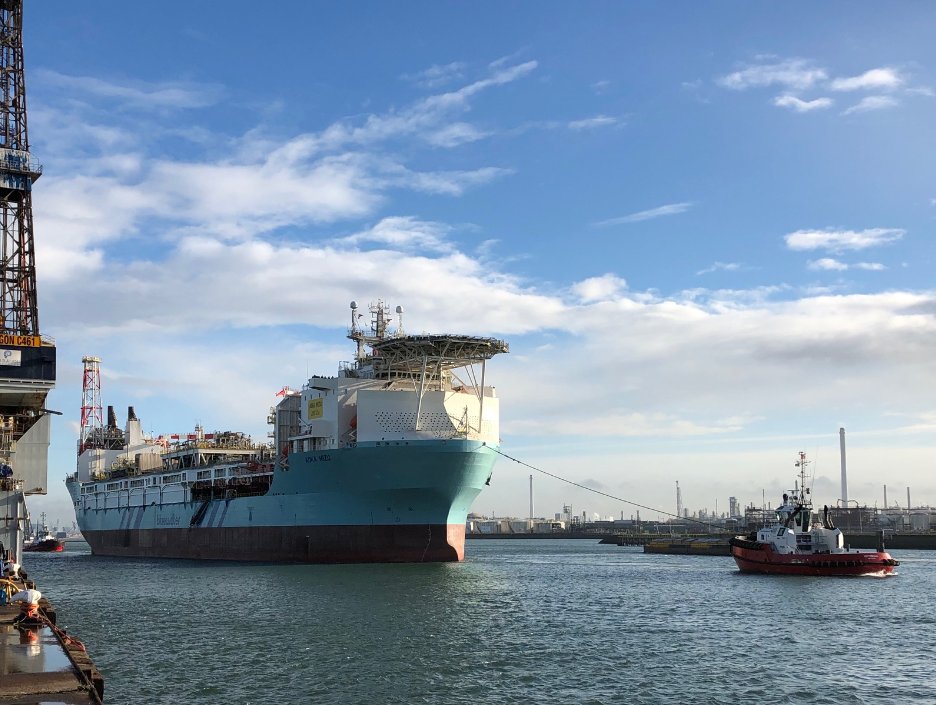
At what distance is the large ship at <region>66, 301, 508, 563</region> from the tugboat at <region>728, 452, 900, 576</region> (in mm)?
17357

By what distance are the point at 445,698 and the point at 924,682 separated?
40.2 ft

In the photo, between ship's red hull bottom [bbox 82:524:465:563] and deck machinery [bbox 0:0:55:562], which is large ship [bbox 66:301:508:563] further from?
deck machinery [bbox 0:0:55:562]

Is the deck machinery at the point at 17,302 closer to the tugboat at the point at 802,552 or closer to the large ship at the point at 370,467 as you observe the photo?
the large ship at the point at 370,467

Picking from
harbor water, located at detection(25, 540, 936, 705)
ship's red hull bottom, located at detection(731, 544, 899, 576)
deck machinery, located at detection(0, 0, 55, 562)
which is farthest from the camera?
ship's red hull bottom, located at detection(731, 544, 899, 576)

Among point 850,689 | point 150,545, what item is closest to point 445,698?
point 850,689

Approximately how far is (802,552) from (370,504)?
84.9 ft

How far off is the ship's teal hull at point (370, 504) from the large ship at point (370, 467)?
7cm

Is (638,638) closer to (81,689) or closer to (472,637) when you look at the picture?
(472,637)

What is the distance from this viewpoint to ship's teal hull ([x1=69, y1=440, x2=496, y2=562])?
54.4 metres

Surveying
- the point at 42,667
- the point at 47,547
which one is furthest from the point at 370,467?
the point at 47,547

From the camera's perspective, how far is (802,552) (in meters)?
52.7

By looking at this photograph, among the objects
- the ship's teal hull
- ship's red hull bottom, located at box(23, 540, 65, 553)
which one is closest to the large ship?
the ship's teal hull

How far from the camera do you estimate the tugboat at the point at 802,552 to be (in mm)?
51469

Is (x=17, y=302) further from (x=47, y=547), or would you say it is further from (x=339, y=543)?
(x=47, y=547)
